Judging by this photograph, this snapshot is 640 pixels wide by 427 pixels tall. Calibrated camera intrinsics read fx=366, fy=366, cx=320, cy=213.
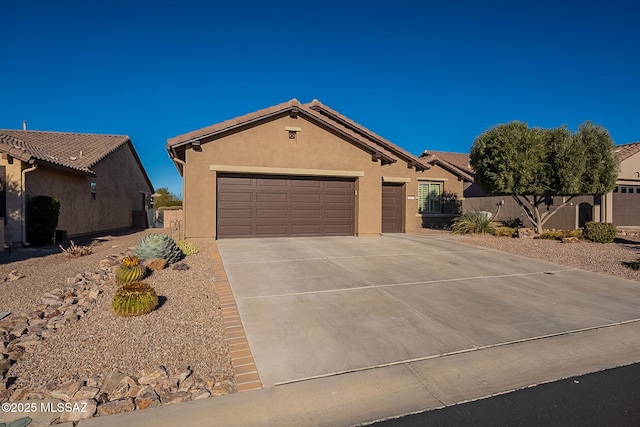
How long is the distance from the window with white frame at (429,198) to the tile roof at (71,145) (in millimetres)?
17354

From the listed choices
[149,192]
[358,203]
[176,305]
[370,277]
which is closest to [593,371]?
[370,277]

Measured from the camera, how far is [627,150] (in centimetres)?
2141

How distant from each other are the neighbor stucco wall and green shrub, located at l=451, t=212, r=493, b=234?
4553 millimetres

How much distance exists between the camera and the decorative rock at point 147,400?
3.39 m

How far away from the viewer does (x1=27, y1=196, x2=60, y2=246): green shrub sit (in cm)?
1304

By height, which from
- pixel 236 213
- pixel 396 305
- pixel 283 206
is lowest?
pixel 396 305

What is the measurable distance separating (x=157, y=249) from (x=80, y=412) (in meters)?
5.67

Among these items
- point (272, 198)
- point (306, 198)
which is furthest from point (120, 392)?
point (306, 198)

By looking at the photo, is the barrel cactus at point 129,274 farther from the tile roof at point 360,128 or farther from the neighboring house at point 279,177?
the tile roof at point 360,128

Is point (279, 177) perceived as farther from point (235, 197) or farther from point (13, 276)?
point (13, 276)

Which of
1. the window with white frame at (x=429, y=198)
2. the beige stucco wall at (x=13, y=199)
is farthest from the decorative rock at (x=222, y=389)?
the window with white frame at (x=429, y=198)

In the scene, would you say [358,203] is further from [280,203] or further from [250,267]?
[250,267]

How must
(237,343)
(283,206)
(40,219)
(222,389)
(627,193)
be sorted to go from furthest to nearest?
(627,193) → (283,206) → (40,219) → (237,343) → (222,389)

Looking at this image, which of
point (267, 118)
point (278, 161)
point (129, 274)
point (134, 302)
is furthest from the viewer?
point (278, 161)
